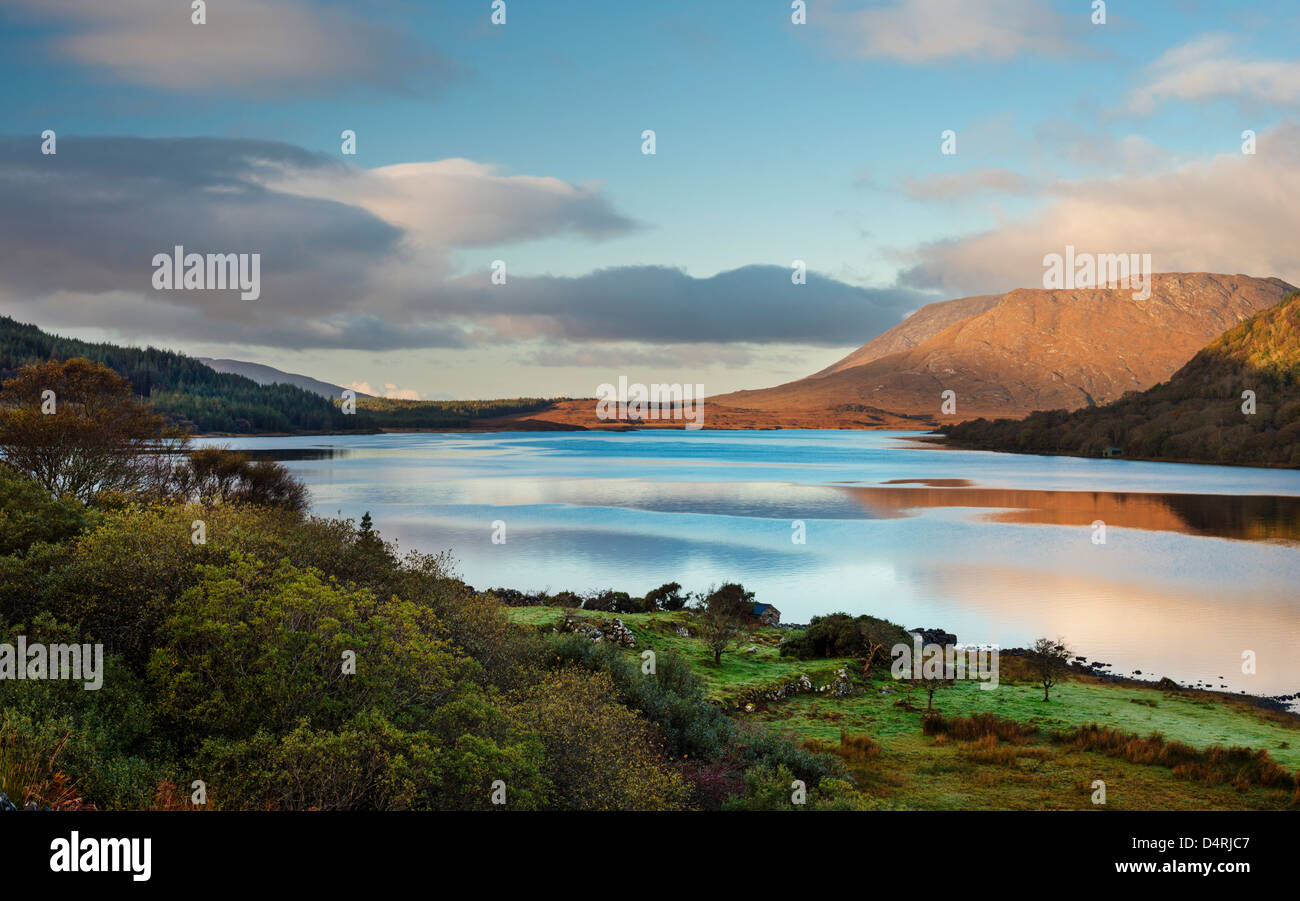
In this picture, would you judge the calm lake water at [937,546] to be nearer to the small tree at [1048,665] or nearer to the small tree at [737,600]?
the small tree at [737,600]

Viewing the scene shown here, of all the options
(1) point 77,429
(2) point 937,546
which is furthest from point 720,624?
(2) point 937,546

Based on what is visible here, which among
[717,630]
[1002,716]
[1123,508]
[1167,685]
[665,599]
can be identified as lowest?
[1167,685]

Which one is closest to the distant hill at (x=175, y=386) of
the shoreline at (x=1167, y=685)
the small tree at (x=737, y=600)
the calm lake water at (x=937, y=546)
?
the calm lake water at (x=937, y=546)

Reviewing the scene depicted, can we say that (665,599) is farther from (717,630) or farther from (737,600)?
(717,630)

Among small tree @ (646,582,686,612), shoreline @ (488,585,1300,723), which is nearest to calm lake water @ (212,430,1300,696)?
shoreline @ (488,585,1300,723)
